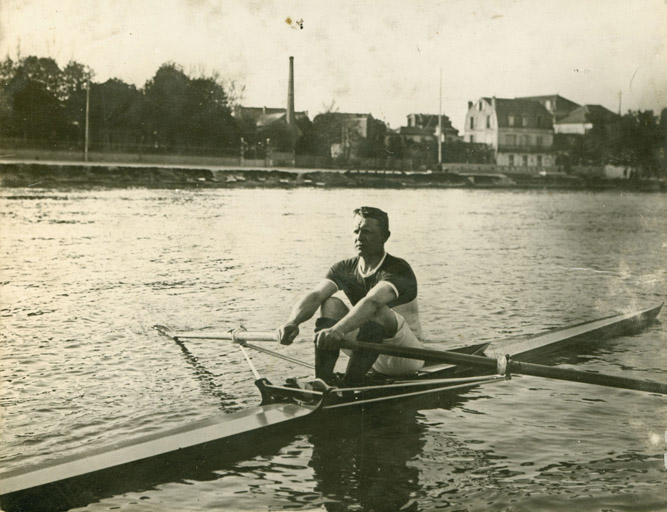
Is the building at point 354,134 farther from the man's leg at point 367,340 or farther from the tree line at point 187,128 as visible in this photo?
the man's leg at point 367,340

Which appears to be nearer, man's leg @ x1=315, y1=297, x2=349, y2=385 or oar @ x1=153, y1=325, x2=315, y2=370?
man's leg @ x1=315, y1=297, x2=349, y2=385

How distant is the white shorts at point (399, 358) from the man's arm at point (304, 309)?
28 centimetres

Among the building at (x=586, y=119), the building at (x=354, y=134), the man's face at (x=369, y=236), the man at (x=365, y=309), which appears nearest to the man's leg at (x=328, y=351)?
the man at (x=365, y=309)

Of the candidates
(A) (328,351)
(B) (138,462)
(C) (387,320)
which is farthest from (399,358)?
(B) (138,462)

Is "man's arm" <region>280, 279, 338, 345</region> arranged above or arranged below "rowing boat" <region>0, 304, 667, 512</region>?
above

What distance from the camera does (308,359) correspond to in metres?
6.29

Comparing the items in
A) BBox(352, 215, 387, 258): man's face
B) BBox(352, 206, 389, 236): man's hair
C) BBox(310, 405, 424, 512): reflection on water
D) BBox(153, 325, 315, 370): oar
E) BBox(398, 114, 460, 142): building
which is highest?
BBox(398, 114, 460, 142): building

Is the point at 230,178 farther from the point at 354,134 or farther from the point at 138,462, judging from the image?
the point at 138,462

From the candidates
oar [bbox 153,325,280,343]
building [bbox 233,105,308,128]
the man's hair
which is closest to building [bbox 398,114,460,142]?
building [bbox 233,105,308,128]

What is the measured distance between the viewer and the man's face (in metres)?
4.43

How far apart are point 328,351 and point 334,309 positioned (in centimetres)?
28

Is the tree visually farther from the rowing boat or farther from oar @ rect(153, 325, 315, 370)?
oar @ rect(153, 325, 315, 370)

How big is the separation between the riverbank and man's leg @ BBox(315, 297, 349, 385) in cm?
1938

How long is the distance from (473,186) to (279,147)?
916cm
